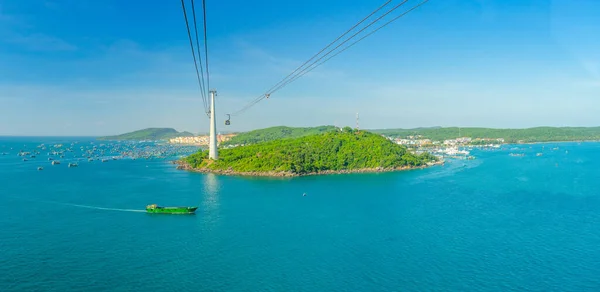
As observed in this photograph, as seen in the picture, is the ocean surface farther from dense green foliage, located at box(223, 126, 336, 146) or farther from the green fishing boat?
dense green foliage, located at box(223, 126, 336, 146)

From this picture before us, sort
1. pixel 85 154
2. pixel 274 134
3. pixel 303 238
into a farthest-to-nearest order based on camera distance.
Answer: pixel 274 134, pixel 85 154, pixel 303 238

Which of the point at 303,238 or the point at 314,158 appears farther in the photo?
the point at 314,158

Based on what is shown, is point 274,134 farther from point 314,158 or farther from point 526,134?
point 526,134

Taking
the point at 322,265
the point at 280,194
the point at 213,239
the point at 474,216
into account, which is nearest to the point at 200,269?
the point at 213,239

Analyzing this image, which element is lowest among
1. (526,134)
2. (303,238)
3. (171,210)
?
(303,238)

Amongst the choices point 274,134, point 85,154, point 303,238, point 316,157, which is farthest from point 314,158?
point 274,134

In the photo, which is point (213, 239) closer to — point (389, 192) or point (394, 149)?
point (389, 192)

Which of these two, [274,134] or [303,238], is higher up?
[274,134]
